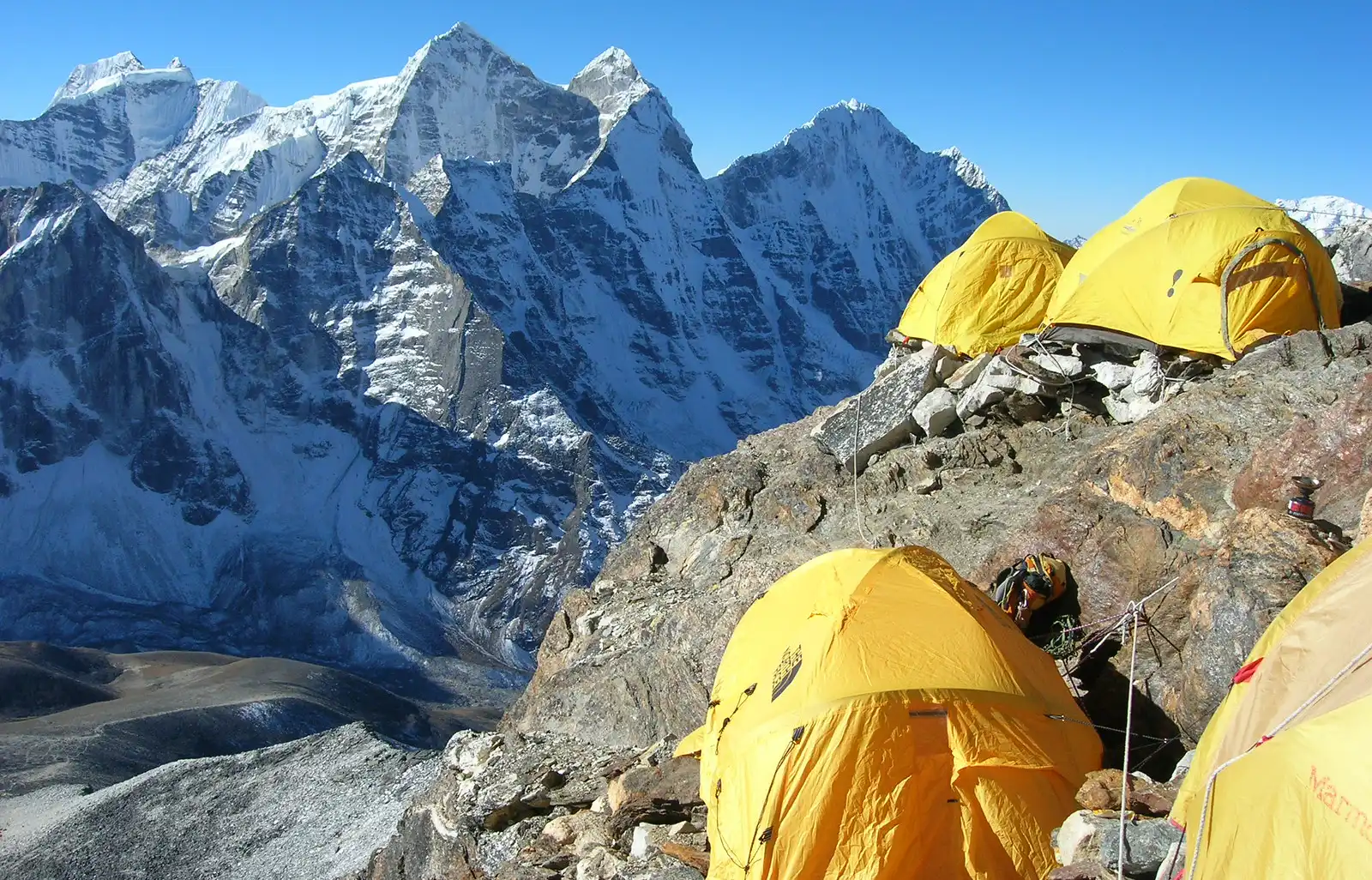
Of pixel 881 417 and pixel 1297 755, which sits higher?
pixel 881 417

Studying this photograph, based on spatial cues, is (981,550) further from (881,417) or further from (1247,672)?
(1247,672)

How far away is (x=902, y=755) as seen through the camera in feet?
34.7

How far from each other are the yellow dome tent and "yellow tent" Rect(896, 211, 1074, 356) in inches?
494

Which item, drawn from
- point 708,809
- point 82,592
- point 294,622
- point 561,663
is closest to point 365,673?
point 294,622

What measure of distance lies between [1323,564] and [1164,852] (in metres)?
4.21

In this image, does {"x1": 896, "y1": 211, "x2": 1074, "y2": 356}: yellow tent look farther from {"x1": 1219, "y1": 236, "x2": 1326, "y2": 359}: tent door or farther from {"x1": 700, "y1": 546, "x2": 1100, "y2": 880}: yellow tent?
{"x1": 700, "y1": 546, "x2": 1100, "y2": 880}: yellow tent

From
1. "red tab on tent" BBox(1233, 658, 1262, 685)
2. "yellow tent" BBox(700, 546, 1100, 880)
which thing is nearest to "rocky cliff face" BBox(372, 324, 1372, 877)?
"yellow tent" BBox(700, 546, 1100, 880)

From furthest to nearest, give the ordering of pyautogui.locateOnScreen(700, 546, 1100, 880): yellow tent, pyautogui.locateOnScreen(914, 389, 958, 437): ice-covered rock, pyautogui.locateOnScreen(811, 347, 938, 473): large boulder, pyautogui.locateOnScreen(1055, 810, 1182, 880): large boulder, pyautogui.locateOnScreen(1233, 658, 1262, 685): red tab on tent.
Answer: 1. pyautogui.locateOnScreen(811, 347, 938, 473): large boulder
2. pyautogui.locateOnScreen(914, 389, 958, 437): ice-covered rock
3. pyautogui.locateOnScreen(700, 546, 1100, 880): yellow tent
4. pyautogui.locateOnScreen(1233, 658, 1262, 685): red tab on tent
5. pyautogui.locateOnScreen(1055, 810, 1182, 880): large boulder

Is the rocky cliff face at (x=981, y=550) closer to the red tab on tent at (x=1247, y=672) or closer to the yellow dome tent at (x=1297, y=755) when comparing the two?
the red tab on tent at (x=1247, y=672)

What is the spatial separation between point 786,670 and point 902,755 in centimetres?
187

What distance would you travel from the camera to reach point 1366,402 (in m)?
12.6

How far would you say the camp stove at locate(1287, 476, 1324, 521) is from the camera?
11539mm

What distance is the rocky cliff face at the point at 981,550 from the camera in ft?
38.5

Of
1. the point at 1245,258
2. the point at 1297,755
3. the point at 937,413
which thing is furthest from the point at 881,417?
the point at 1297,755
